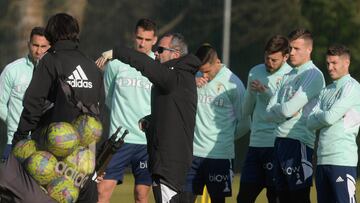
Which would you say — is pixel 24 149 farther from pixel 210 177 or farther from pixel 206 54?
pixel 210 177

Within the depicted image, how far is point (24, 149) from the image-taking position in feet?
32.4

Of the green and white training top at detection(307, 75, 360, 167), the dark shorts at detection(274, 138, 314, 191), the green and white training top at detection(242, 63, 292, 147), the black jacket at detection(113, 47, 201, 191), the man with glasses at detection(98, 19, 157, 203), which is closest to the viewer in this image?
the black jacket at detection(113, 47, 201, 191)

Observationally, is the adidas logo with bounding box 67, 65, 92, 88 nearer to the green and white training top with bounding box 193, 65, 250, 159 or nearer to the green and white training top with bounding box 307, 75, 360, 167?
the green and white training top with bounding box 307, 75, 360, 167

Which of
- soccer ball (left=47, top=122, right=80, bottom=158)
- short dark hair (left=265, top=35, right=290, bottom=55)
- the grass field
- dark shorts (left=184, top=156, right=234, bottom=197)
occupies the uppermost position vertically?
short dark hair (left=265, top=35, right=290, bottom=55)

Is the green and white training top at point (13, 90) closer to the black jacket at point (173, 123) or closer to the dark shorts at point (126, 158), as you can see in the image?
the dark shorts at point (126, 158)

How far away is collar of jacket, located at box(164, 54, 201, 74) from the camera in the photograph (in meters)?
10.8

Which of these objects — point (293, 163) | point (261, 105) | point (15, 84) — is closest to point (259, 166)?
point (261, 105)

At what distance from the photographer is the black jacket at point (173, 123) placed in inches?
422

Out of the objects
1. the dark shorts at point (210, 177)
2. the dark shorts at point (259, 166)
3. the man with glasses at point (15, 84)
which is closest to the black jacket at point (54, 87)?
the man with glasses at point (15, 84)

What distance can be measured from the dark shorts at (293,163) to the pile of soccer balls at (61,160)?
2819 millimetres

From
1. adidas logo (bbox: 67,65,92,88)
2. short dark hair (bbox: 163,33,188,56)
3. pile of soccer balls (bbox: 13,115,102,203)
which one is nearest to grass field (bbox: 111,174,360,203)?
short dark hair (bbox: 163,33,188,56)

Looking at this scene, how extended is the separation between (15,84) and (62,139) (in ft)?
11.6

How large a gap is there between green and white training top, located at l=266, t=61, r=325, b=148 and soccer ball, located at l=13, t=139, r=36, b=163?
2943mm

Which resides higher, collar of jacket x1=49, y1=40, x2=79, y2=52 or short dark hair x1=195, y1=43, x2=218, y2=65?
collar of jacket x1=49, y1=40, x2=79, y2=52
